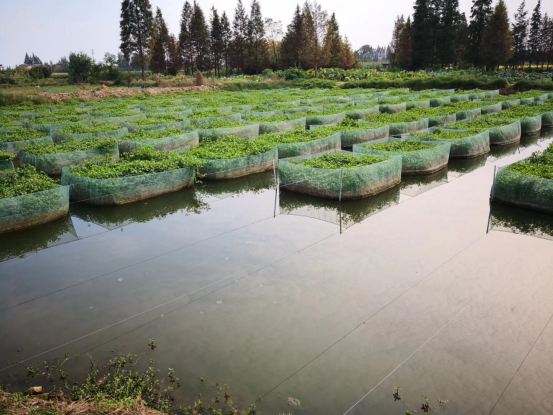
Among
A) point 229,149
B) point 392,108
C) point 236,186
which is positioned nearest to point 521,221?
point 236,186

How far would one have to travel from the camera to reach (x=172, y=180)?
1338 cm

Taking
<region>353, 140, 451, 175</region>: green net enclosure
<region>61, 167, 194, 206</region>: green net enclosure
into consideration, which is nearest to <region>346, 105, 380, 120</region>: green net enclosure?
<region>353, 140, 451, 175</region>: green net enclosure

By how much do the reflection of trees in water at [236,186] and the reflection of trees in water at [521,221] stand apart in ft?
24.7

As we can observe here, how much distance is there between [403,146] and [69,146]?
13776 mm

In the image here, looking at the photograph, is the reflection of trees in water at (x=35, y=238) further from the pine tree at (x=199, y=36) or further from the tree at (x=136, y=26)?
the pine tree at (x=199, y=36)

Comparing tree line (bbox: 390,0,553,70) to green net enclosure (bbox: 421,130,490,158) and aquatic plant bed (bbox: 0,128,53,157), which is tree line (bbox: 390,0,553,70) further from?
aquatic plant bed (bbox: 0,128,53,157)

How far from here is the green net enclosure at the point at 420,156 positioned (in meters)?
14.8

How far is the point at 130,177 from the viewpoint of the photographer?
1230 cm

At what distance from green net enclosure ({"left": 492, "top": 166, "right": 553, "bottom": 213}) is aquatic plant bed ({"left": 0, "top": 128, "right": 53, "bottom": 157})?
18.5 m

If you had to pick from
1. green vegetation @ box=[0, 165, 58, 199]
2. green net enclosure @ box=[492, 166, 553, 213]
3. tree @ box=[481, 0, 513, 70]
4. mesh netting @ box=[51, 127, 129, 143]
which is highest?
tree @ box=[481, 0, 513, 70]

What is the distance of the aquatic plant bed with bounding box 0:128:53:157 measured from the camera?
17344 millimetres

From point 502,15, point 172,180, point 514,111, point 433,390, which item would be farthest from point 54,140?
point 502,15

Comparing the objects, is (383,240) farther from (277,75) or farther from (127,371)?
(277,75)

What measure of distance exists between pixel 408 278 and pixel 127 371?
5769 mm
